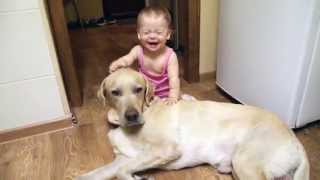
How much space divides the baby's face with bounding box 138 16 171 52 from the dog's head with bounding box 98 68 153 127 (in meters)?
0.25

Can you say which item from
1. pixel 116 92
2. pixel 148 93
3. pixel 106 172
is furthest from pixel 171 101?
pixel 106 172

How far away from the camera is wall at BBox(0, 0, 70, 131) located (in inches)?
47.4

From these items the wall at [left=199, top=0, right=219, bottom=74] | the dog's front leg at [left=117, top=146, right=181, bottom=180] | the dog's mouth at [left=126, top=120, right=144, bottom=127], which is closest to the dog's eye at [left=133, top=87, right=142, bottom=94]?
the dog's mouth at [left=126, top=120, right=144, bottom=127]

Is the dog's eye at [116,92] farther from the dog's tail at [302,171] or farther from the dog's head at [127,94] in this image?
the dog's tail at [302,171]

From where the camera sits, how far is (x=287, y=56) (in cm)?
118

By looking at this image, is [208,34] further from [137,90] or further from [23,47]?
[23,47]

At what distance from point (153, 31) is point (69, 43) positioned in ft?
1.59

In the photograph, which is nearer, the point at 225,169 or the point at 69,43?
the point at 225,169

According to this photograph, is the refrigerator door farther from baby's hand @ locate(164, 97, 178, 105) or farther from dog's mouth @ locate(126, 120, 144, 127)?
dog's mouth @ locate(126, 120, 144, 127)

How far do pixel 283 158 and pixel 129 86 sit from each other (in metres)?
0.58

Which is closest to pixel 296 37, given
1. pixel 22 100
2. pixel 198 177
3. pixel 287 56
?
pixel 287 56

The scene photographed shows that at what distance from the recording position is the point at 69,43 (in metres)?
1.54

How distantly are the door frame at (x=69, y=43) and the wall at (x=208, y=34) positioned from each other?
0.03 metres

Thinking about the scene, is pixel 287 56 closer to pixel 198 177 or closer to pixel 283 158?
pixel 283 158
